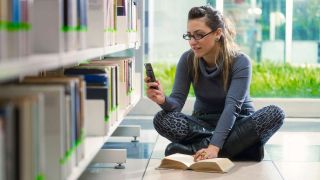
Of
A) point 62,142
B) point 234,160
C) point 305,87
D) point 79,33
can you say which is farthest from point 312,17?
point 62,142

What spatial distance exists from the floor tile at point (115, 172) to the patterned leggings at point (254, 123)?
0.74ft

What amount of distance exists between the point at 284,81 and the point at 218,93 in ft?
6.75

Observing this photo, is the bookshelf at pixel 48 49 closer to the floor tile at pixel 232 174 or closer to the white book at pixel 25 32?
Result: the white book at pixel 25 32

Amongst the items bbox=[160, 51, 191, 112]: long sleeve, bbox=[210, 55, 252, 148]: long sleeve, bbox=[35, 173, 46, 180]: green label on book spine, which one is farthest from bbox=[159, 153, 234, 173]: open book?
bbox=[35, 173, 46, 180]: green label on book spine

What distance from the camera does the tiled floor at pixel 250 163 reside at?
3.00m

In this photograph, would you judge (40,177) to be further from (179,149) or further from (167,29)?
(167,29)

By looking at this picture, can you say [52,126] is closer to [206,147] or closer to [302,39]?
[206,147]

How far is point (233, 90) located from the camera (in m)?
3.22

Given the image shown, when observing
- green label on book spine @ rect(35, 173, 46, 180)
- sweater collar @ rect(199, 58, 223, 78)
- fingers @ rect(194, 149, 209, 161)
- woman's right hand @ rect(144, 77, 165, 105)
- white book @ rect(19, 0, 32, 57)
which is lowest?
fingers @ rect(194, 149, 209, 161)

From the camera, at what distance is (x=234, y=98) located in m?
3.21

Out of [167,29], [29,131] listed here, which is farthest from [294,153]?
[29,131]

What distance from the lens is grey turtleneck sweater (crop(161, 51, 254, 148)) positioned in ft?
10.4

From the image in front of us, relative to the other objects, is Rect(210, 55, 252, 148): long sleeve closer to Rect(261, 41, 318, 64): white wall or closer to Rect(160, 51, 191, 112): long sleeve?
Rect(160, 51, 191, 112): long sleeve

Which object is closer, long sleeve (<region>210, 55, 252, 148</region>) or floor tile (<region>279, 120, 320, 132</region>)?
long sleeve (<region>210, 55, 252, 148</region>)
